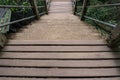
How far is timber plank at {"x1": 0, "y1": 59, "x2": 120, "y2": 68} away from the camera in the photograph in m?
2.05

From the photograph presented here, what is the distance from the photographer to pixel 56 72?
196 cm

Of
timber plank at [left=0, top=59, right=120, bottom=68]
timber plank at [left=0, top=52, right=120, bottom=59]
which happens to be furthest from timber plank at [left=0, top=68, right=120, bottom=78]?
timber plank at [left=0, top=52, right=120, bottom=59]

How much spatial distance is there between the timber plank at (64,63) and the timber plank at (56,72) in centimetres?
6

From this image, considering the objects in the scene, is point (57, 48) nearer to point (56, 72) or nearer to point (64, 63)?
point (64, 63)

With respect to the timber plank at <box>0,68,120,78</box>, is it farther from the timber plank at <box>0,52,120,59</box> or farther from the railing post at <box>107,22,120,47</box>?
the railing post at <box>107,22,120,47</box>

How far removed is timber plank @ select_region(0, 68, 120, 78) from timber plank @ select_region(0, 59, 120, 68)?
65mm

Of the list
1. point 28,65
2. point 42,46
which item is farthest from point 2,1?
point 28,65

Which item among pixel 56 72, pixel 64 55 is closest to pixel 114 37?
pixel 64 55

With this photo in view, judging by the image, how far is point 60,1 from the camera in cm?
752

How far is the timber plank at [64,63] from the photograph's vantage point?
205 cm

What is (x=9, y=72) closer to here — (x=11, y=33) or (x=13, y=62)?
(x=13, y=62)

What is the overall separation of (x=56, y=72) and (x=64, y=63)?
0.17 meters

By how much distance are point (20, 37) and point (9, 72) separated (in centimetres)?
81

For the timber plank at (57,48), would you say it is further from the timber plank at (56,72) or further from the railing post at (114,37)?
the timber plank at (56,72)
